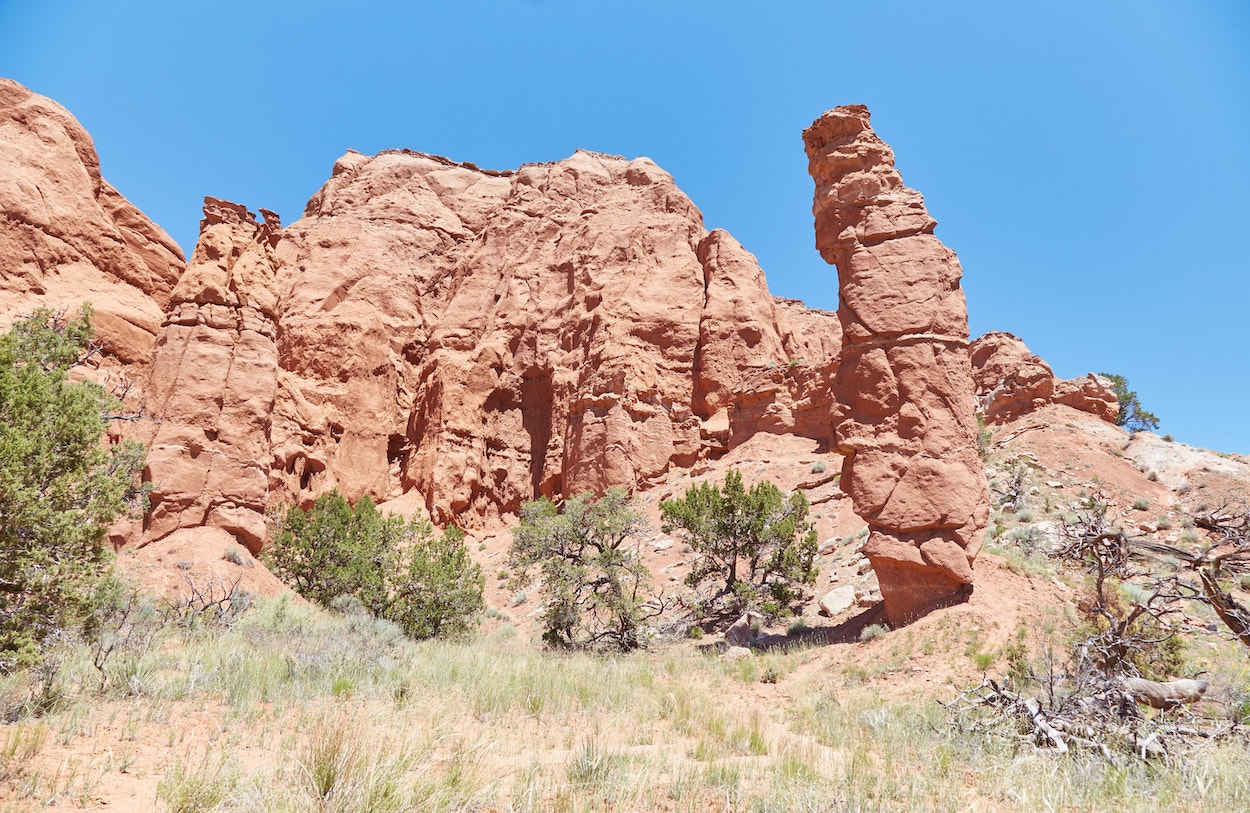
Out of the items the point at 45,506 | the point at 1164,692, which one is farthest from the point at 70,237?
the point at 1164,692

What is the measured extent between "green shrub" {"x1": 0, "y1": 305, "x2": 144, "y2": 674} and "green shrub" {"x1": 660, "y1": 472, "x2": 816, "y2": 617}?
12.6 m

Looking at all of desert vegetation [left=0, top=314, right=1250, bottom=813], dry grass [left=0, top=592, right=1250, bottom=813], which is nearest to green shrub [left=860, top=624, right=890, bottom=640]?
desert vegetation [left=0, top=314, right=1250, bottom=813]

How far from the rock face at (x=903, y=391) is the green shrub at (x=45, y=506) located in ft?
40.1

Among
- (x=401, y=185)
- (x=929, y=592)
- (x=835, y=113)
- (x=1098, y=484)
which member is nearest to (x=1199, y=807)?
(x=929, y=592)

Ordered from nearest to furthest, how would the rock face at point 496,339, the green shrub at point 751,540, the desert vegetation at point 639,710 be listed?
the desert vegetation at point 639,710
the green shrub at point 751,540
the rock face at point 496,339

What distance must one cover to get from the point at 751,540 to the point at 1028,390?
23.3 m

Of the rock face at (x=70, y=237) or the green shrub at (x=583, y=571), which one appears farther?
the rock face at (x=70, y=237)

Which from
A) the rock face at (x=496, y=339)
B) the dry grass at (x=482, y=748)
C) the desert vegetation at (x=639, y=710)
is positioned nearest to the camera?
the dry grass at (x=482, y=748)

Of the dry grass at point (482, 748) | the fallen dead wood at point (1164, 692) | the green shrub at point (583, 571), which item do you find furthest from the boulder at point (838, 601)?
the fallen dead wood at point (1164, 692)

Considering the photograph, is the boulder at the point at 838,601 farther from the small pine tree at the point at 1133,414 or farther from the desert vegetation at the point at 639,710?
the small pine tree at the point at 1133,414

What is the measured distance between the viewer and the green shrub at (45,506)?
6805 mm

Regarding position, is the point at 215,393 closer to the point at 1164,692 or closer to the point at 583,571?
the point at 583,571

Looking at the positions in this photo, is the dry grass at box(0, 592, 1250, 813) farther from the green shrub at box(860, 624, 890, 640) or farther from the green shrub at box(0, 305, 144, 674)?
the green shrub at box(860, 624, 890, 640)

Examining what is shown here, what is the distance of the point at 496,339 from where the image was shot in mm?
34344
